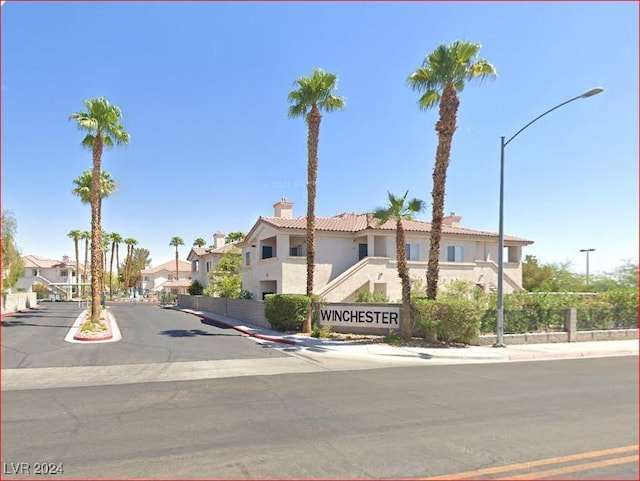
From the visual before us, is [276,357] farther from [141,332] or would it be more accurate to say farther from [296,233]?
[296,233]

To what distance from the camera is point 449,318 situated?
17438 millimetres

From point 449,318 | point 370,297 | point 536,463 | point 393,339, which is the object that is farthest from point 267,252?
point 536,463

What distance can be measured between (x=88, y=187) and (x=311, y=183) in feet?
72.3

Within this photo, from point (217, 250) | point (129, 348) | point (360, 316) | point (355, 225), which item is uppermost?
point (355, 225)

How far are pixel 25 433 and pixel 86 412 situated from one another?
4.00ft

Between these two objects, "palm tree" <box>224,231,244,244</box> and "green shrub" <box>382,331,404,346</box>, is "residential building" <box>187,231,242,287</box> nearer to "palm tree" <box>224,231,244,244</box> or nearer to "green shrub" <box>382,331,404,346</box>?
"palm tree" <box>224,231,244,244</box>

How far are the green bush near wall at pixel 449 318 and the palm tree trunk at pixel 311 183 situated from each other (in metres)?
5.51

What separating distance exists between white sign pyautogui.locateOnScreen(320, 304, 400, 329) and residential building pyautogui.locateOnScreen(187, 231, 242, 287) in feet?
Result: 89.7

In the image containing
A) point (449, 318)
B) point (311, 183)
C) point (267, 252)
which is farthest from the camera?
point (267, 252)

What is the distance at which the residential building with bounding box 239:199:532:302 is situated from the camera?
87.2 feet

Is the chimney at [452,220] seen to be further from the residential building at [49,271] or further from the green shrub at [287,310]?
the residential building at [49,271]

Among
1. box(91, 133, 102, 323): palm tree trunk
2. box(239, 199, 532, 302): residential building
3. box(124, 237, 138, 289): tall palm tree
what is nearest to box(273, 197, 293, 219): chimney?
box(239, 199, 532, 302): residential building

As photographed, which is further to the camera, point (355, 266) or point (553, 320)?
point (355, 266)

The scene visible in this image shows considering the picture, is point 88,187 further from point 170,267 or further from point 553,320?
point 170,267
